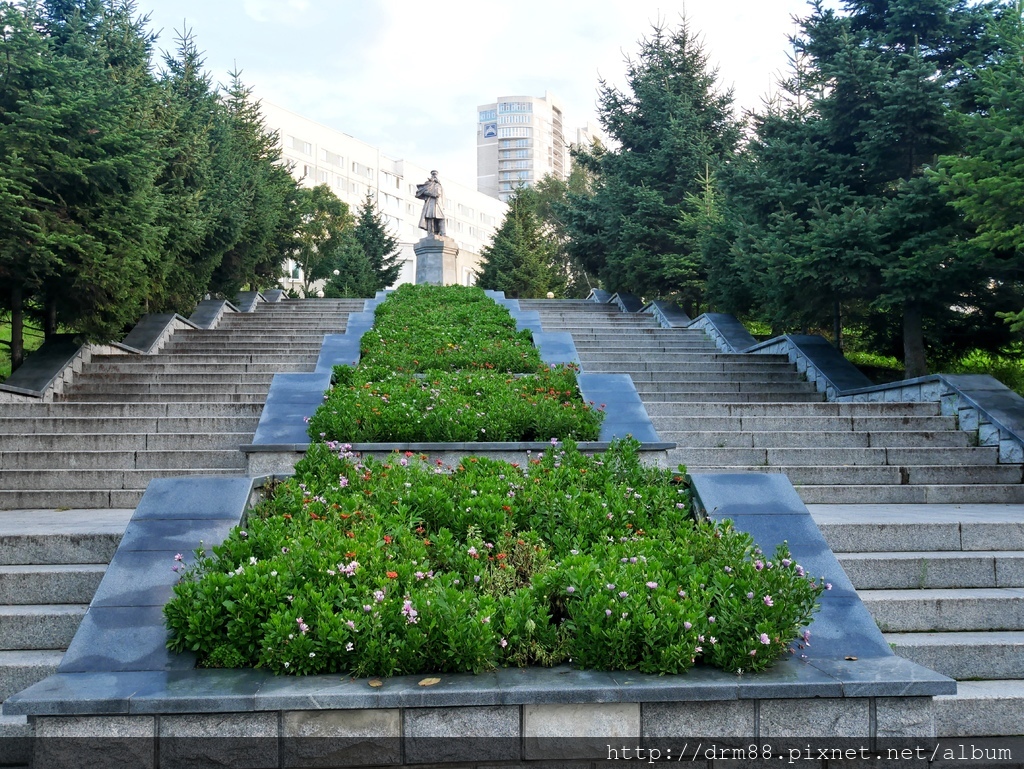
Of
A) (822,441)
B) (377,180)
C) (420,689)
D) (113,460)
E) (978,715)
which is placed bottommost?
(978,715)

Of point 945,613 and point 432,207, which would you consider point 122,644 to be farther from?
point 432,207

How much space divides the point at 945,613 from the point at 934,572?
410 mm

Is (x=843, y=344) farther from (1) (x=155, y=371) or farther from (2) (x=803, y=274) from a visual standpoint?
(1) (x=155, y=371)

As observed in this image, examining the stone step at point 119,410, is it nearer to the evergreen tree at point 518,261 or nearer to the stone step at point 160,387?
the stone step at point 160,387

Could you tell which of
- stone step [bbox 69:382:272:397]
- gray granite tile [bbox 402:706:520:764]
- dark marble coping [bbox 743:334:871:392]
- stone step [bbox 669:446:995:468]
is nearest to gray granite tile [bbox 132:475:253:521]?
gray granite tile [bbox 402:706:520:764]

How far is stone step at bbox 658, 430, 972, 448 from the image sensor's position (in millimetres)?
8164

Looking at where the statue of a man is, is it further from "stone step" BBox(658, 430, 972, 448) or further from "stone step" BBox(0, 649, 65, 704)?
"stone step" BBox(0, 649, 65, 704)

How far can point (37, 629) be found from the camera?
14.6 ft

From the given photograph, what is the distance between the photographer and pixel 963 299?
1104 cm

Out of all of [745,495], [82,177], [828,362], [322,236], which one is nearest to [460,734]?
[745,495]

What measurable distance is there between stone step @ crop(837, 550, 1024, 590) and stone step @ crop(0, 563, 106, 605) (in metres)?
4.55

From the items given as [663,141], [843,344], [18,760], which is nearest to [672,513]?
[18,760]

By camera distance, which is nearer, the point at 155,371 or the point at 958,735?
the point at 958,735

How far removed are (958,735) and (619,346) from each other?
10.2 meters
